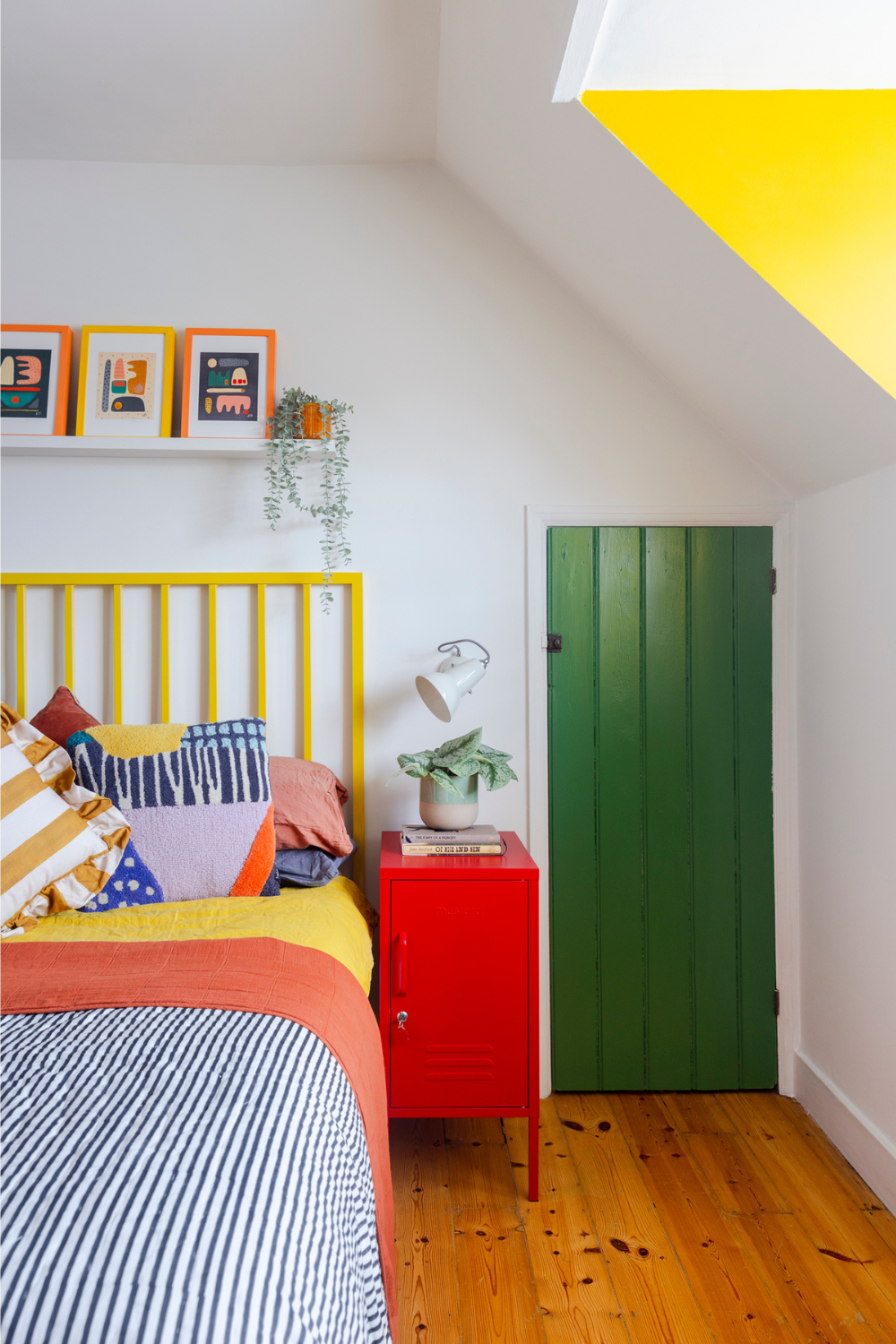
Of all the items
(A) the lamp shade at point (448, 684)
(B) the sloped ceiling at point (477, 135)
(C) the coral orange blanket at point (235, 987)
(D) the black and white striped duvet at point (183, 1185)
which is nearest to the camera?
(D) the black and white striped duvet at point (183, 1185)

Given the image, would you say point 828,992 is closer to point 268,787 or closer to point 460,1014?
point 460,1014

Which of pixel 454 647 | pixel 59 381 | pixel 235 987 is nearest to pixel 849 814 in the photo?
pixel 454 647

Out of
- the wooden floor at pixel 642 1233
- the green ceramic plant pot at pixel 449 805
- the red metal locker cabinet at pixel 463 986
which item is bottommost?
the wooden floor at pixel 642 1233

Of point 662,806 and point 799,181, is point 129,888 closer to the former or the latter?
point 662,806

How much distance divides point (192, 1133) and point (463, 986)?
3.67ft

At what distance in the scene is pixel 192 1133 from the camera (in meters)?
0.82

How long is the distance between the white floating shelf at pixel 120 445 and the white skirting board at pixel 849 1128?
2.25 meters

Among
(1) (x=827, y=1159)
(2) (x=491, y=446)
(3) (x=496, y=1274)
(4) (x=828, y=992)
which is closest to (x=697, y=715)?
(4) (x=828, y=992)

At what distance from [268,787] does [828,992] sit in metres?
1.58

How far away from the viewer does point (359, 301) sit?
2330mm

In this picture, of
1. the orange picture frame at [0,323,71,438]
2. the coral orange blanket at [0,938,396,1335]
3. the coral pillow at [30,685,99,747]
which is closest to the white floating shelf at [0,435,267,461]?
the orange picture frame at [0,323,71,438]

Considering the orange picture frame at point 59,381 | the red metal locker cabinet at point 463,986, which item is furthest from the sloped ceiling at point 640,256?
the red metal locker cabinet at point 463,986

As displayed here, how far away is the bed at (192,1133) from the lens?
0.64 metres

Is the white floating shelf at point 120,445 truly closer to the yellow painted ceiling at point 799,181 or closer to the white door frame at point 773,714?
the white door frame at point 773,714
